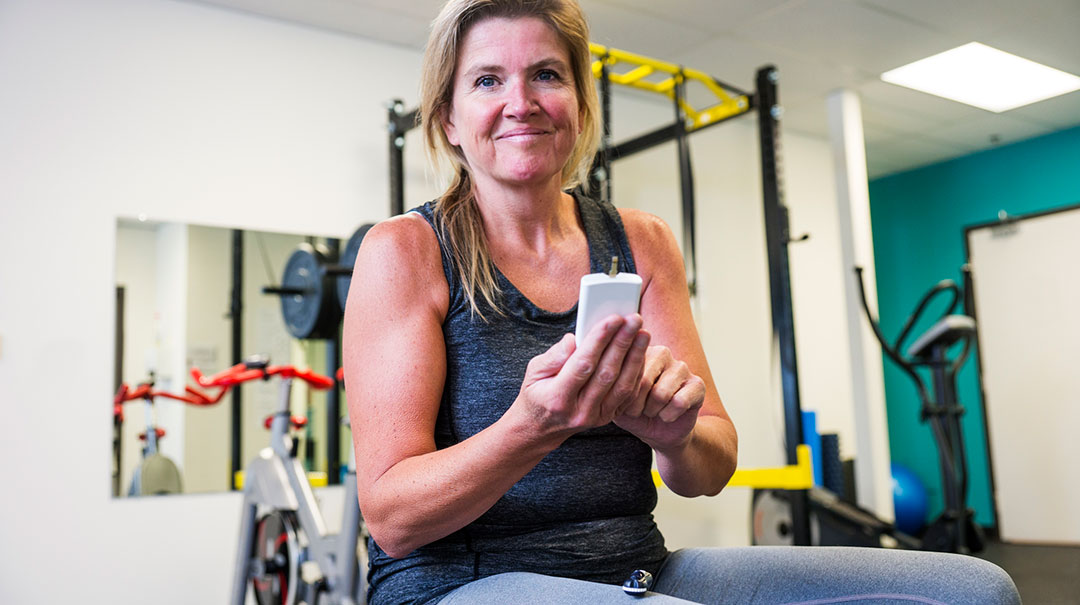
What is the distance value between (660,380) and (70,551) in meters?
2.76

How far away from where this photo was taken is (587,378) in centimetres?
65

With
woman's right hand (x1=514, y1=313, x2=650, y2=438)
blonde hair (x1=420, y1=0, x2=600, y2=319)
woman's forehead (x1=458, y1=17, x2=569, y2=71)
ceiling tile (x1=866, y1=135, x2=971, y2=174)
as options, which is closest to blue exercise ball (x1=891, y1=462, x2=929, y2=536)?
A: ceiling tile (x1=866, y1=135, x2=971, y2=174)

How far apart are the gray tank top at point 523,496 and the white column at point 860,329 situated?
3.73m

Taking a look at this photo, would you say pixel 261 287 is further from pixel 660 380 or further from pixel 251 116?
pixel 660 380

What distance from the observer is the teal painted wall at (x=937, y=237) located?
203 inches

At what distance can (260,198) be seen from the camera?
334 cm

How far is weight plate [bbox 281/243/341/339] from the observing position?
10.2 ft

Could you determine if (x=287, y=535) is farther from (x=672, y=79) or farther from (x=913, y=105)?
(x=913, y=105)

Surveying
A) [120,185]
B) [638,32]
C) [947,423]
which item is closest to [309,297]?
[120,185]

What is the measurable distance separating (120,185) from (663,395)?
287 cm

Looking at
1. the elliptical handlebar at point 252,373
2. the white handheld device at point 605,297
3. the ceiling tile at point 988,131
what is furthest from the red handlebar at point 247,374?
the ceiling tile at point 988,131

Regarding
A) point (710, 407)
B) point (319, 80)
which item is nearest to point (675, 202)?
point (319, 80)

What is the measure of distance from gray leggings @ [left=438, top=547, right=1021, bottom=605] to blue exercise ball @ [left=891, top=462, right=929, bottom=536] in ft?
15.0

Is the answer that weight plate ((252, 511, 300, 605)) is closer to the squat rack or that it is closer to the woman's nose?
the squat rack
